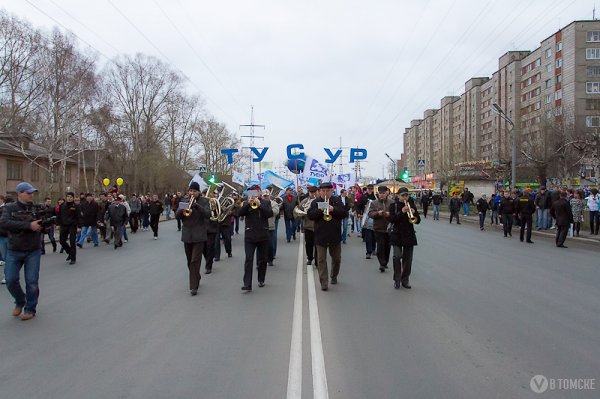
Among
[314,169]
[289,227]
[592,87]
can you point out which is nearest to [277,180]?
[314,169]

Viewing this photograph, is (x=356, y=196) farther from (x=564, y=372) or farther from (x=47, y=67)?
(x=47, y=67)

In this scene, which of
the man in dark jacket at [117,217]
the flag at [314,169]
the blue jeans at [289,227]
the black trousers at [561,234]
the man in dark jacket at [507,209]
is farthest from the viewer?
the flag at [314,169]

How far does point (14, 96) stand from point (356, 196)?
22460mm

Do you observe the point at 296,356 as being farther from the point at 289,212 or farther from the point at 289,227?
the point at 289,227

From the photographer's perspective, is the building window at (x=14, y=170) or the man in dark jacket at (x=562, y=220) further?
the building window at (x=14, y=170)

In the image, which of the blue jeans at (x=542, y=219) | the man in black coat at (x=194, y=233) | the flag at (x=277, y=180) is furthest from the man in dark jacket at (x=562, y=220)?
the man in black coat at (x=194, y=233)

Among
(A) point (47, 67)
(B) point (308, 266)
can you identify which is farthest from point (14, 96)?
(B) point (308, 266)

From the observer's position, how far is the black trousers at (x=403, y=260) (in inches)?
316

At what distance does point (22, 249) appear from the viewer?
6348mm

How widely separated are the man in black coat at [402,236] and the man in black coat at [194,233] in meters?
3.15

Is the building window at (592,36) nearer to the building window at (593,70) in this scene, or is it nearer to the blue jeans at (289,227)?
the building window at (593,70)

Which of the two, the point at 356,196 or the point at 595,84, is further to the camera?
the point at 595,84

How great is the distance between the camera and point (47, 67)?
30.0 meters

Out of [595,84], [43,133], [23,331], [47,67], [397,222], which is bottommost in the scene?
[23,331]
